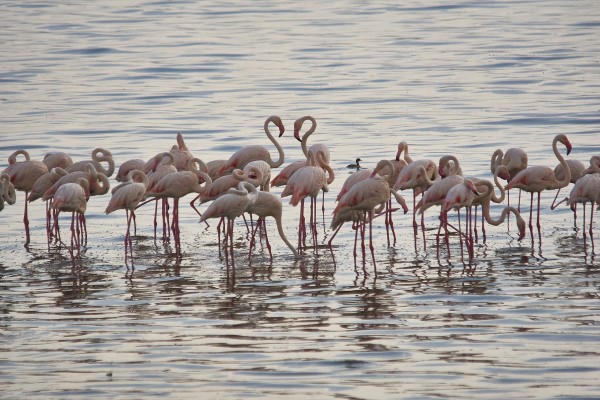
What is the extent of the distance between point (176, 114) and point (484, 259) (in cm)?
1133

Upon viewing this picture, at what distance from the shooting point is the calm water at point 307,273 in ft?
21.7

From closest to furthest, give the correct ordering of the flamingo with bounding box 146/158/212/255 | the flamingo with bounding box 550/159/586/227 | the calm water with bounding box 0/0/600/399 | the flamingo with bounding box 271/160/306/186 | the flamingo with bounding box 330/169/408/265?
the calm water with bounding box 0/0/600/399, the flamingo with bounding box 330/169/408/265, the flamingo with bounding box 146/158/212/255, the flamingo with bounding box 271/160/306/186, the flamingo with bounding box 550/159/586/227

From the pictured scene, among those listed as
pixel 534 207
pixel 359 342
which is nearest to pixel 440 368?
pixel 359 342

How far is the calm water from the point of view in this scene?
6617 millimetres

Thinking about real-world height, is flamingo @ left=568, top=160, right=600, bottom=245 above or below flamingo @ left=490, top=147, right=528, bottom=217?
below

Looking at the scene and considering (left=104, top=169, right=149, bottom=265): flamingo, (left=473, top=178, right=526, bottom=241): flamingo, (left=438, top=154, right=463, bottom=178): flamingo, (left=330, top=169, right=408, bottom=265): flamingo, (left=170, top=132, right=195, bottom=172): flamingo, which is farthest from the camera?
(left=170, top=132, right=195, bottom=172): flamingo

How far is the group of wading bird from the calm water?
0.92 feet

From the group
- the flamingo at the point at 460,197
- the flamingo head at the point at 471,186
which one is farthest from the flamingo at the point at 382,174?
the flamingo head at the point at 471,186

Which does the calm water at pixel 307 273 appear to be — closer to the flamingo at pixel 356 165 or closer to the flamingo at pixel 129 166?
the flamingo at pixel 356 165

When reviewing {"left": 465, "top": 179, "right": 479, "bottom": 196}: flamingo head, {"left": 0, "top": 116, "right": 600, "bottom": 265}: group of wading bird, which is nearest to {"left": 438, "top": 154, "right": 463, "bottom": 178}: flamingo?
{"left": 0, "top": 116, "right": 600, "bottom": 265}: group of wading bird

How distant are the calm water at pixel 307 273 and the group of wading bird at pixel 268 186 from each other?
28cm

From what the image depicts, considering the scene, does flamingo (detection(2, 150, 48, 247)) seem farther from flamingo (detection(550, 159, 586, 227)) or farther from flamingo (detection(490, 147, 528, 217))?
flamingo (detection(550, 159, 586, 227))

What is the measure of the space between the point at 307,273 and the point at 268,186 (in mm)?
1962

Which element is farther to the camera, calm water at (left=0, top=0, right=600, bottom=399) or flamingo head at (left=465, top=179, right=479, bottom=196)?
flamingo head at (left=465, top=179, right=479, bottom=196)
